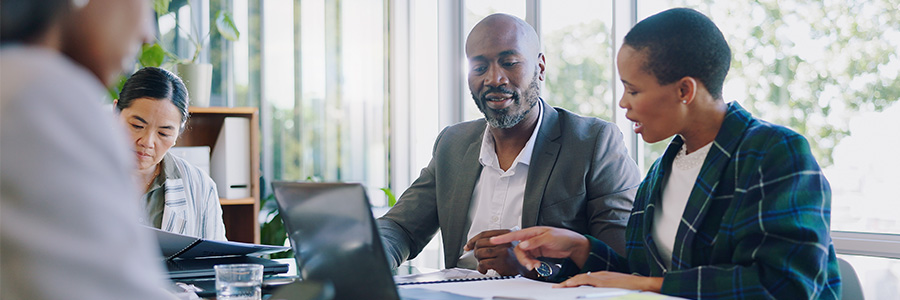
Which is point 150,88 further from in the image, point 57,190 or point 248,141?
point 57,190

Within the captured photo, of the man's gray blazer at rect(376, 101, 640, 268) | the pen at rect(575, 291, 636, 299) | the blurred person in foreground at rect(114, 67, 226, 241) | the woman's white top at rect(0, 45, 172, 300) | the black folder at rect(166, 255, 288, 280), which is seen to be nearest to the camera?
the woman's white top at rect(0, 45, 172, 300)

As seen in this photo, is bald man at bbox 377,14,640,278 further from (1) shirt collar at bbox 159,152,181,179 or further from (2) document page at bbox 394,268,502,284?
(1) shirt collar at bbox 159,152,181,179

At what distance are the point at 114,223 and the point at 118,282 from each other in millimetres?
40

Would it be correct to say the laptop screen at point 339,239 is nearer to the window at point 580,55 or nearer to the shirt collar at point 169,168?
the shirt collar at point 169,168

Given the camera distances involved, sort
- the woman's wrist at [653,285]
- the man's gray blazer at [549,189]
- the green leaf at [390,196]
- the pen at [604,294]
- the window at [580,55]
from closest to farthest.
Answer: the pen at [604,294], the woman's wrist at [653,285], the man's gray blazer at [549,189], the window at [580,55], the green leaf at [390,196]

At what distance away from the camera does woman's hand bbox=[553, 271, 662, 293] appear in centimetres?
128

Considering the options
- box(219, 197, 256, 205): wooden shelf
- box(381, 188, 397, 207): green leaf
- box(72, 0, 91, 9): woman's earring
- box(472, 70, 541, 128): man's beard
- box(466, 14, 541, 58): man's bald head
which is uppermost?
box(466, 14, 541, 58): man's bald head

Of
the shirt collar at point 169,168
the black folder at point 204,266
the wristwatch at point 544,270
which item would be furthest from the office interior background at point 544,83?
the black folder at point 204,266

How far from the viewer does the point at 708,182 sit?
133 centimetres

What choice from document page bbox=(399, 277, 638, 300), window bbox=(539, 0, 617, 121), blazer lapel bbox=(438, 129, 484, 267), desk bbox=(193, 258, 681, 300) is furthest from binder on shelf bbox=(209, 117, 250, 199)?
document page bbox=(399, 277, 638, 300)

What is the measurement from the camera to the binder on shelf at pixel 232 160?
11.5 ft

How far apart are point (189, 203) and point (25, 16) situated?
198 cm

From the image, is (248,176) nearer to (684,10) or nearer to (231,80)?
(231,80)

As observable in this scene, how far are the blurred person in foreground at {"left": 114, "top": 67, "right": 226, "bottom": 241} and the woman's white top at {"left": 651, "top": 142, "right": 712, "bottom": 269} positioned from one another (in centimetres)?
149
